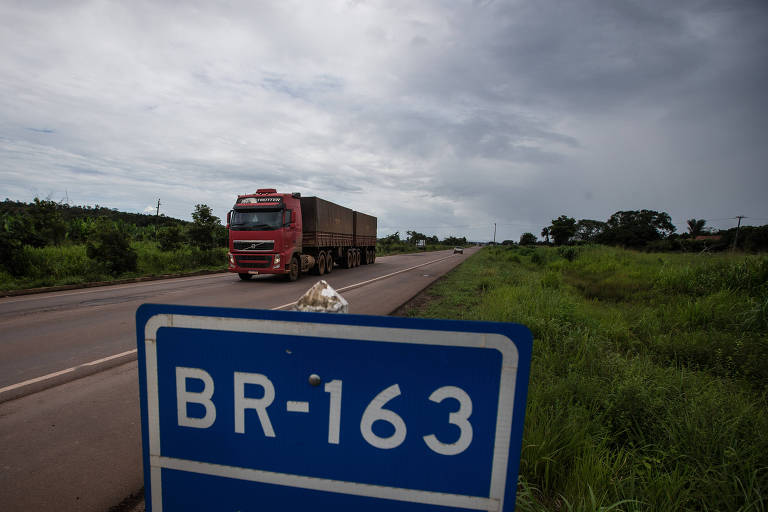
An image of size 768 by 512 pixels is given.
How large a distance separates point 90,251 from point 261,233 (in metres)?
6.52

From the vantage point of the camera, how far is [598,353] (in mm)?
4133

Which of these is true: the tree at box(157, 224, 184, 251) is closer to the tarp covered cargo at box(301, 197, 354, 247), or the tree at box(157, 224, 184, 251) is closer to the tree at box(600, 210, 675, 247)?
the tarp covered cargo at box(301, 197, 354, 247)

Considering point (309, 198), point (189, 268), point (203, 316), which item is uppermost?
point (309, 198)

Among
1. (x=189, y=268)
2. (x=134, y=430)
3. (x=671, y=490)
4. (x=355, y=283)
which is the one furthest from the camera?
(x=189, y=268)

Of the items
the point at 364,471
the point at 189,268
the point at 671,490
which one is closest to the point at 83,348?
the point at 364,471

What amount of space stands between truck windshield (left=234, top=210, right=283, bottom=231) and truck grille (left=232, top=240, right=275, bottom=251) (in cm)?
41

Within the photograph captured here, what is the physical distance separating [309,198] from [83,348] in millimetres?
10327

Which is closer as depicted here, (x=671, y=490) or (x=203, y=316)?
(x=203, y=316)

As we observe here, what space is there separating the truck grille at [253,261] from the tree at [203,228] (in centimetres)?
824

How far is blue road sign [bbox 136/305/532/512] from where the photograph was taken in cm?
80

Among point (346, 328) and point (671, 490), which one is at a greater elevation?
point (346, 328)

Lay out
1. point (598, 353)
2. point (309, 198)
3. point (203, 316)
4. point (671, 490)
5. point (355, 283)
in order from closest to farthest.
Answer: point (203, 316)
point (671, 490)
point (598, 353)
point (355, 283)
point (309, 198)

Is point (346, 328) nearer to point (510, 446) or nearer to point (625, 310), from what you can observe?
point (510, 446)

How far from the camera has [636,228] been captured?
62.2 meters
